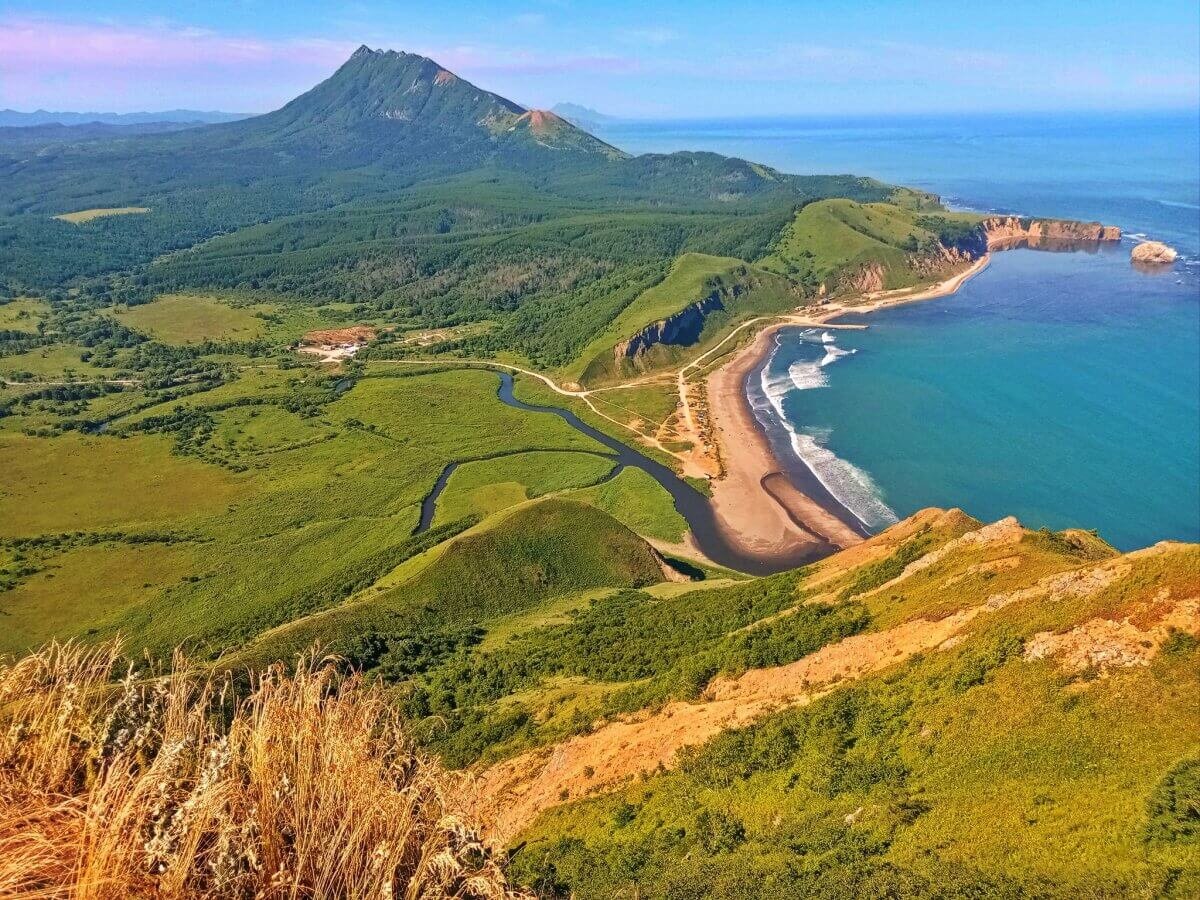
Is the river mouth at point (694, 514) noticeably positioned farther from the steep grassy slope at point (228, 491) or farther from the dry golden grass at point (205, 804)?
the dry golden grass at point (205, 804)

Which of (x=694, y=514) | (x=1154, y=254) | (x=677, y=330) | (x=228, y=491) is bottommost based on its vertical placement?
(x=228, y=491)

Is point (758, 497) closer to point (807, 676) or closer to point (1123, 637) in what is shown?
point (807, 676)

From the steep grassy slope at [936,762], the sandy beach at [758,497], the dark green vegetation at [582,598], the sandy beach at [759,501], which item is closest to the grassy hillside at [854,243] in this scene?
the dark green vegetation at [582,598]

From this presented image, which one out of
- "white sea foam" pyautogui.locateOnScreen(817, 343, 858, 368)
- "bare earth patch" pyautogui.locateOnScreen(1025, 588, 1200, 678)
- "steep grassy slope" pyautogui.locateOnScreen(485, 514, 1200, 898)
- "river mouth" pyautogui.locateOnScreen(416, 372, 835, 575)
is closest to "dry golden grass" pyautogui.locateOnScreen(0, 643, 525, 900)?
"steep grassy slope" pyautogui.locateOnScreen(485, 514, 1200, 898)

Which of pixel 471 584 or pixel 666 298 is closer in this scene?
pixel 471 584

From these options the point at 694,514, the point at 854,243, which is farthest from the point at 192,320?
the point at 854,243

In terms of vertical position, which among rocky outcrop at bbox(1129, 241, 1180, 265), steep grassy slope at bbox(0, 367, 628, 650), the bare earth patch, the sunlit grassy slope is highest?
rocky outcrop at bbox(1129, 241, 1180, 265)

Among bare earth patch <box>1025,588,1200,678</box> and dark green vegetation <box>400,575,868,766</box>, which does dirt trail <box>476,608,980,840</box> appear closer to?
dark green vegetation <box>400,575,868,766</box>
